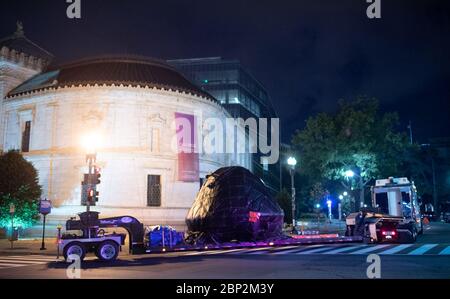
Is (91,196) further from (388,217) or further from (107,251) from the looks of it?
(388,217)

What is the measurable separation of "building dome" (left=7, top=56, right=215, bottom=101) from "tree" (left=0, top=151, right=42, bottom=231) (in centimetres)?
860

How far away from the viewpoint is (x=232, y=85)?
276 feet

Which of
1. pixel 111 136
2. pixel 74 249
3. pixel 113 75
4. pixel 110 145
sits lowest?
pixel 74 249

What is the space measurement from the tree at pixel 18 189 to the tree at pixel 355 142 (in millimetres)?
31333

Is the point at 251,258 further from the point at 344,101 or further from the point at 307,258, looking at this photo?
the point at 344,101

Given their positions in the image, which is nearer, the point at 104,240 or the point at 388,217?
the point at 104,240

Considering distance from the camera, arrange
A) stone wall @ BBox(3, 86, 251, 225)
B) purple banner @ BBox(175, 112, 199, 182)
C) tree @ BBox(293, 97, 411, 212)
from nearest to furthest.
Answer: stone wall @ BBox(3, 86, 251, 225) < purple banner @ BBox(175, 112, 199, 182) < tree @ BBox(293, 97, 411, 212)

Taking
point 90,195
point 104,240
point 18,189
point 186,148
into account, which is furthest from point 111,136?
point 104,240

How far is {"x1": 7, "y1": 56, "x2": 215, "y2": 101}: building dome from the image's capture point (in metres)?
37.4

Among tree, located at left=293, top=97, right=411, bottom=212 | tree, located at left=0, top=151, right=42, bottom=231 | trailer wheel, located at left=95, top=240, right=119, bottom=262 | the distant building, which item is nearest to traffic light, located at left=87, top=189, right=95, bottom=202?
trailer wheel, located at left=95, top=240, right=119, bottom=262

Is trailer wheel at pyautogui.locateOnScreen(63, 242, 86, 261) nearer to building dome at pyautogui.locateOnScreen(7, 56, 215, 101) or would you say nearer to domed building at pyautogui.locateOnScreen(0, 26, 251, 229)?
domed building at pyautogui.locateOnScreen(0, 26, 251, 229)

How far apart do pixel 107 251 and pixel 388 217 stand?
1483 cm

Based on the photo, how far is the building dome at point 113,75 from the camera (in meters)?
37.4

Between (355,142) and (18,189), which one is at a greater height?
(355,142)
